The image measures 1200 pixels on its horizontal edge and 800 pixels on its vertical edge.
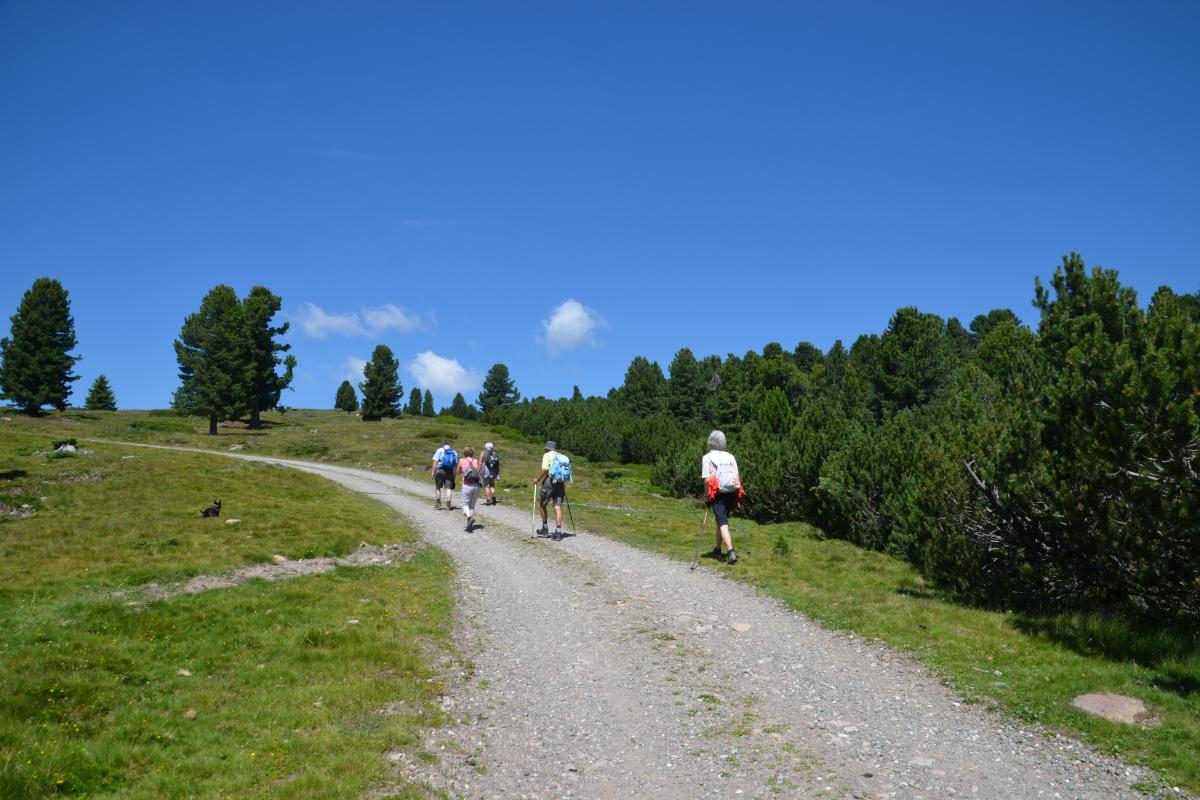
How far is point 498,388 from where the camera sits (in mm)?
127812

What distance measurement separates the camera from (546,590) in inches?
Answer: 486

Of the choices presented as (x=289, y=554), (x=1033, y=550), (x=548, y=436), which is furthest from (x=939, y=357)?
(x=289, y=554)

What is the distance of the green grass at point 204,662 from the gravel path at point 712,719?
2.51ft

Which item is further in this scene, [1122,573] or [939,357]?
[939,357]

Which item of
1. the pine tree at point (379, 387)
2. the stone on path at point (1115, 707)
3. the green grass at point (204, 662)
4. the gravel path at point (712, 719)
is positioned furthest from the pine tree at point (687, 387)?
the stone on path at point (1115, 707)

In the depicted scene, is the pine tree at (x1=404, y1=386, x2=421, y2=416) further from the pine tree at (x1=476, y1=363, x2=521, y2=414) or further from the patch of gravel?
the patch of gravel

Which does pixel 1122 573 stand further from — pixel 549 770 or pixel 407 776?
pixel 407 776

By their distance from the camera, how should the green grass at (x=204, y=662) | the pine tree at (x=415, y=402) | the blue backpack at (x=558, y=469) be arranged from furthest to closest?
the pine tree at (x=415, y=402), the blue backpack at (x=558, y=469), the green grass at (x=204, y=662)

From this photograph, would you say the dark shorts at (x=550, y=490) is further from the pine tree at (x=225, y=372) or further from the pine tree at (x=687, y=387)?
the pine tree at (x=687, y=387)

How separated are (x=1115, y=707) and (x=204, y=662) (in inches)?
396

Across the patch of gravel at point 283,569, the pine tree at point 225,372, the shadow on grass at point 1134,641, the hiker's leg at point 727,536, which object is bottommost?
the patch of gravel at point 283,569

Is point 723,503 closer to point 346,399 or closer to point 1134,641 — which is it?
point 1134,641

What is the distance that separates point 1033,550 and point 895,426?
31.7 feet

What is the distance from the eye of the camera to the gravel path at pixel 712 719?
17.6 ft
